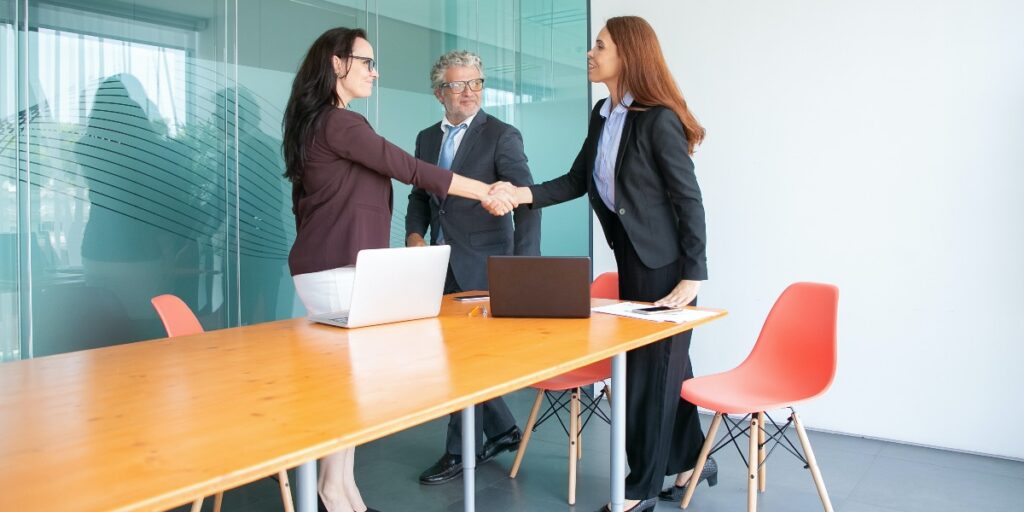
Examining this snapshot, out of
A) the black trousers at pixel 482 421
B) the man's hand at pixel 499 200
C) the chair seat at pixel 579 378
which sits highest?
the man's hand at pixel 499 200

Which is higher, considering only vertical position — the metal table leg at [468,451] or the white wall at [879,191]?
the white wall at [879,191]

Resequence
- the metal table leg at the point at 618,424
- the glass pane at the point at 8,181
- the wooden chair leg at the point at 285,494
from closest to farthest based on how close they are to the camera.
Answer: the wooden chair leg at the point at 285,494, the metal table leg at the point at 618,424, the glass pane at the point at 8,181

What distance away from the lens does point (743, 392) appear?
299 centimetres

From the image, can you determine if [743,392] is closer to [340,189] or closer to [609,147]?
[609,147]

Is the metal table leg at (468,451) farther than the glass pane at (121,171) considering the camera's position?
No

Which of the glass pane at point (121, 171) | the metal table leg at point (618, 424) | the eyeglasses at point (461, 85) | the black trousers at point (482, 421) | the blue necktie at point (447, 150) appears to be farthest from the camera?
the blue necktie at point (447, 150)

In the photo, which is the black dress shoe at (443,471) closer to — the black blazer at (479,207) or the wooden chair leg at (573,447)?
the wooden chair leg at (573,447)

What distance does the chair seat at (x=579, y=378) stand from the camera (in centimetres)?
331

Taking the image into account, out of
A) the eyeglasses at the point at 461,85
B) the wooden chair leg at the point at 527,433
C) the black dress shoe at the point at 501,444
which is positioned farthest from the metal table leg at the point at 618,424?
the eyeglasses at the point at 461,85

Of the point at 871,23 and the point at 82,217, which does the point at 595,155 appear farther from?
the point at 82,217

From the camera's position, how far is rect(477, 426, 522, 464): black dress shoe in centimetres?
388

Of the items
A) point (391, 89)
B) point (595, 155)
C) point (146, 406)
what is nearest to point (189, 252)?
point (391, 89)

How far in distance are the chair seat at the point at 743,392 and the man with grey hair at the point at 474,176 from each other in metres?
1.13

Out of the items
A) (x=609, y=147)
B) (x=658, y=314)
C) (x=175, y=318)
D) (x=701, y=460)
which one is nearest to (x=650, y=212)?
(x=609, y=147)
